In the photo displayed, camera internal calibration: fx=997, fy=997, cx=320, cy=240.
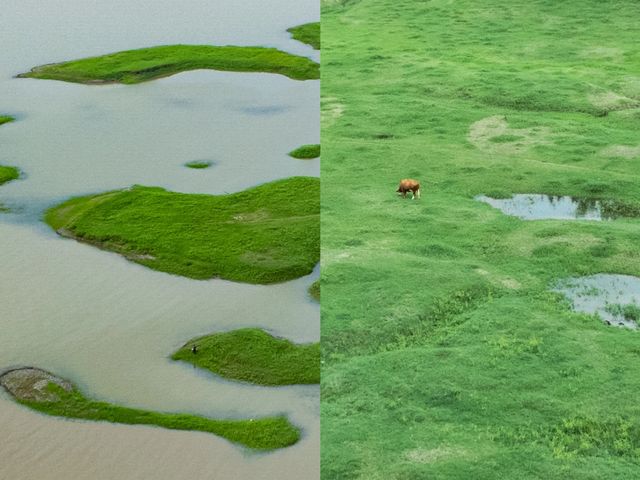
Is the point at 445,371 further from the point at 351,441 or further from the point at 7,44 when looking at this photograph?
the point at 7,44

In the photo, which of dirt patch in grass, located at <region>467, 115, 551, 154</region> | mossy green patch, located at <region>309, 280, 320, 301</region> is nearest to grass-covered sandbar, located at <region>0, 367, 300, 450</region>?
mossy green patch, located at <region>309, 280, 320, 301</region>

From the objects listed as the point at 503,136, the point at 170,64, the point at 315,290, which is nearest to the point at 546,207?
the point at 503,136

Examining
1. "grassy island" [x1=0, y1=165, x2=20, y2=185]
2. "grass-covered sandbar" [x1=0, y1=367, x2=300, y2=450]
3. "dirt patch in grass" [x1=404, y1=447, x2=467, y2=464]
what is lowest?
"grass-covered sandbar" [x1=0, y1=367, x2=300, y2=450]

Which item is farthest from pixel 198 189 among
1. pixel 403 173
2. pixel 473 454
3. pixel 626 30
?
pixel 626 30

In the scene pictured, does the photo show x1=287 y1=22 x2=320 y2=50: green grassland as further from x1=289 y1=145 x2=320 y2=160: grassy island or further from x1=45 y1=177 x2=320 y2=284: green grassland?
x1=45 y1=177 x2=320 y2=284: green grassland

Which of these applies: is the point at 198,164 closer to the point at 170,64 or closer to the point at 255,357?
the point at 170,64
